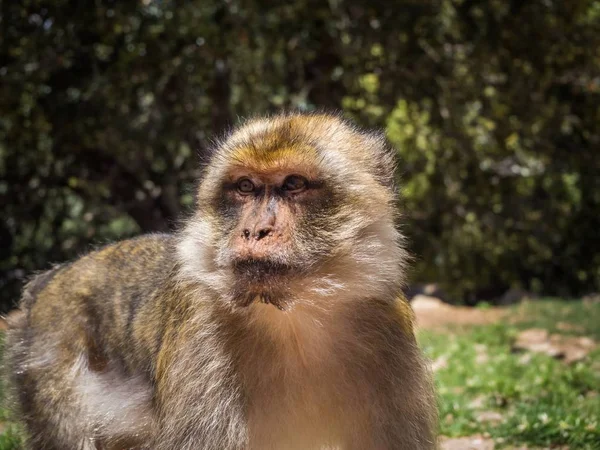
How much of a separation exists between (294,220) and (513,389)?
2.96m

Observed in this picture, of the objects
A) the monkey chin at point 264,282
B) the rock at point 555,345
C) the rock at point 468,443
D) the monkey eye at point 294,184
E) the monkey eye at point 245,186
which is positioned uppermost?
the monkey eye at point 294,184

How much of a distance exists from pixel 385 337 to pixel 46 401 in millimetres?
1529

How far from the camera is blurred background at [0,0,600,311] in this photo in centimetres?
767

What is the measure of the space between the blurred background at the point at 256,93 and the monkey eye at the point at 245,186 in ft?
13.7

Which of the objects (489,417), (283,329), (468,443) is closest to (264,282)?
(283,329)

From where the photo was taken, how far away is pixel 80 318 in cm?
352

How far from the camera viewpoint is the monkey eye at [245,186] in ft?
9.23

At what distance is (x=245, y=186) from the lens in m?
2.83

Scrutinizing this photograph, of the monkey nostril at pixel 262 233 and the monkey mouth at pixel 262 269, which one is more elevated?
the monkey nostril at pixel 262 233

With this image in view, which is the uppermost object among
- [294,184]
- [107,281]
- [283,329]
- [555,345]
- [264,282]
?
[294,184]

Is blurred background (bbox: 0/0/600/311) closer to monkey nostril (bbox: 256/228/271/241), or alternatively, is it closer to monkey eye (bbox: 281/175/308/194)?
monkey eye (bbox: 281/175/308/194)

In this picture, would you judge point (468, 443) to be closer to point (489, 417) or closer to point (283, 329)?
point (489, 417)

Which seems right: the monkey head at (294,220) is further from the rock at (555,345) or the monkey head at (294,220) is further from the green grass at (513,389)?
the rock at (555,345)

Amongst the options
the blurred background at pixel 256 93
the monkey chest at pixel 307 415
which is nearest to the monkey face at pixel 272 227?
the monkey chest at pixel 307 415
